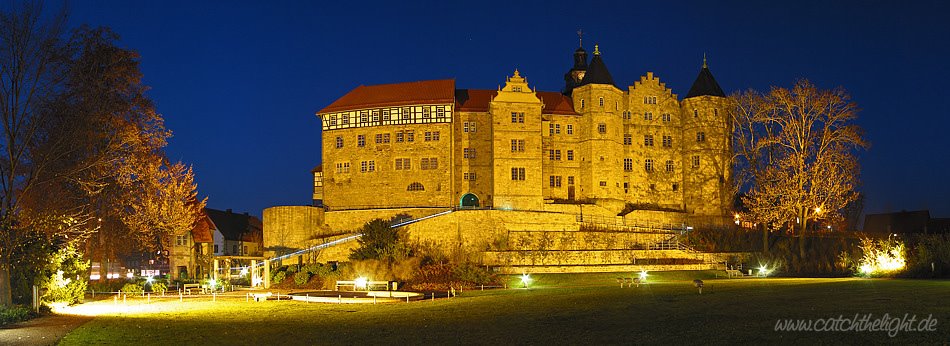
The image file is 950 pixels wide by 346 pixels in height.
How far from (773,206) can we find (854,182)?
194 inches

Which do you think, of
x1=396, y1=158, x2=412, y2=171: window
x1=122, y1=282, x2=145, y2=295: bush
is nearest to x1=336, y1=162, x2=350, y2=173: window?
x1=396, y1=158, x2=412, y2=171: window

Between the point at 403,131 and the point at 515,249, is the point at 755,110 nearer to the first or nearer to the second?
the point at 515,249

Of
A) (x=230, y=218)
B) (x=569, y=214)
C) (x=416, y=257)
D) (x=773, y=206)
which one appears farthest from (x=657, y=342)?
(x=230, y=218)

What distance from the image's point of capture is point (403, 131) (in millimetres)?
63812

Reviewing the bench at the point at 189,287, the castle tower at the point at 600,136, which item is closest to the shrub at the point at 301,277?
the bench at the point at 189,287

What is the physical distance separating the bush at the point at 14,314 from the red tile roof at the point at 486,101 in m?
40.9

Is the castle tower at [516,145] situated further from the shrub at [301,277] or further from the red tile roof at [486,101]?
the shrub at [301,277]

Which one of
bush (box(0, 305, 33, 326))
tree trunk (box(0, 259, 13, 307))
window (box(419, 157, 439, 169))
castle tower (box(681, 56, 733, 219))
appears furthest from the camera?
castle tower (box(681, 56, 733, 219))

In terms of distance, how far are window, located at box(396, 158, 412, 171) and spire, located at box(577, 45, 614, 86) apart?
1444 centimetres

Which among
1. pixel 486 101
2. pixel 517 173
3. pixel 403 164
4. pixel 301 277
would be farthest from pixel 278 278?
pixel 486 101

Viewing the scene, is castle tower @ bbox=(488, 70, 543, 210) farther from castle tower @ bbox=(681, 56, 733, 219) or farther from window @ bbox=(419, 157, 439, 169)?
castle tower @ bbox=(681, 56, 733, 219)

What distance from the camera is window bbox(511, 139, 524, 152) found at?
62.2m

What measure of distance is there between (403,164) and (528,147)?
924 cm

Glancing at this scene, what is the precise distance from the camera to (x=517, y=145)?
204ft
